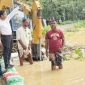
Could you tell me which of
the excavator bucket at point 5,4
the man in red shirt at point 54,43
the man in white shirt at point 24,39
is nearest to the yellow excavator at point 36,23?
the man in white shirt at point 24,39

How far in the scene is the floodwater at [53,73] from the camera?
7.21m

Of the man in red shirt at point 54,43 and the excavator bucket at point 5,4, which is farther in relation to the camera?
the excavator bucket at point 5,4

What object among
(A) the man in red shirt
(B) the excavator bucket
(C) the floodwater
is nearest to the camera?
(C) the floodwater

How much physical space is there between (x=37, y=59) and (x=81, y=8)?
3455 cm

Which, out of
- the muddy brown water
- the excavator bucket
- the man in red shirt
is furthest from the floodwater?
the excavator bucket

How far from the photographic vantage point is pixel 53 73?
826 cm

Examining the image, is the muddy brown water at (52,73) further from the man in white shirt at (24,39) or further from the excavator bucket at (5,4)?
the excavator bucket at (5,4)

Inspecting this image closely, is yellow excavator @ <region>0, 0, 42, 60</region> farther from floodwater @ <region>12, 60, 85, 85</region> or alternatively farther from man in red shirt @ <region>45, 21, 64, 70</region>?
man in red shirt @ <region>45, 21, 64, 70</region>

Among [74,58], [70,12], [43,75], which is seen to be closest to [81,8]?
[70,12]

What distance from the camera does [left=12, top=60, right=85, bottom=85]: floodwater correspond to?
721 centimetres

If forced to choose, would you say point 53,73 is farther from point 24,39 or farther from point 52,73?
point 24,39

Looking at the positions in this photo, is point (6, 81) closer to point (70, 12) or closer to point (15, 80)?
point (15, 80)

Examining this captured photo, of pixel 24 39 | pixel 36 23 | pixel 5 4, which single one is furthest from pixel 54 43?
pixel 5 4

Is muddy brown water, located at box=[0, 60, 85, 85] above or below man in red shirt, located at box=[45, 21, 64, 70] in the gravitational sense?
below
